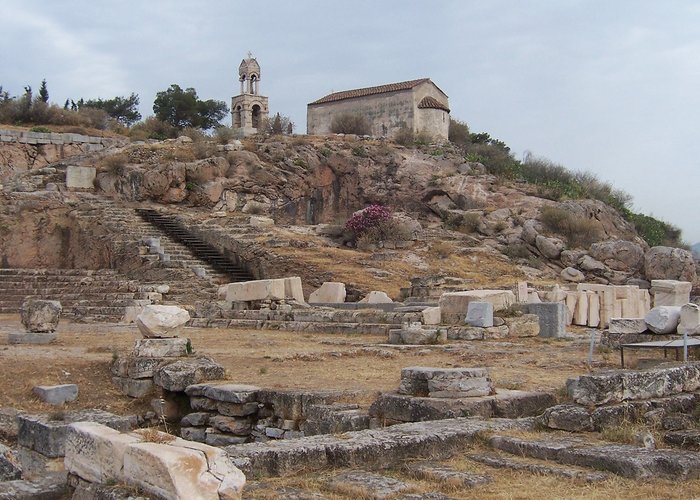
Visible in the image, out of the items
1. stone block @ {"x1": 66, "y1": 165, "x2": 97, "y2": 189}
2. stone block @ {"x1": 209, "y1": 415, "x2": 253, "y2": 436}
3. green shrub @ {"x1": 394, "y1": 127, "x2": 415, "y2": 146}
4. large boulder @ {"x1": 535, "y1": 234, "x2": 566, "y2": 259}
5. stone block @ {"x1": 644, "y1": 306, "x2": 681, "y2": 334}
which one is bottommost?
stone block @ {"x1": 209, "y1": 415, "x2": 253, "y2": 436}

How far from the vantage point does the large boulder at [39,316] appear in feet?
48.5

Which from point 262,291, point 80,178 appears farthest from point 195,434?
point 80,178

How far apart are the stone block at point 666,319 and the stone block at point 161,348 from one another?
6.73 metres

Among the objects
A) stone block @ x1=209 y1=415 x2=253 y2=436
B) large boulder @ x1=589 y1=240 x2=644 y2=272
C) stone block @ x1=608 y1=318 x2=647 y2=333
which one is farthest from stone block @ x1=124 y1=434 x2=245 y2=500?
large boulder @ x1=589 y1=240 x2=644 y2=272

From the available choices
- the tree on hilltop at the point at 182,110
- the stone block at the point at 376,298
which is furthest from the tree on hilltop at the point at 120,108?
the stone block at the point at 376,298

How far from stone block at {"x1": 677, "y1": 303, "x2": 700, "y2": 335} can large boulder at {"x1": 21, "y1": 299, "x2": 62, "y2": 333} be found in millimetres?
11005

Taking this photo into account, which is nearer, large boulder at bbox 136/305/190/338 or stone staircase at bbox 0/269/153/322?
large boulder at bbox 136/305/190/338

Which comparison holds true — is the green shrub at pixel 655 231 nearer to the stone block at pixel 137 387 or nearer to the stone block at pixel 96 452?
the stone block at pixel 137 387

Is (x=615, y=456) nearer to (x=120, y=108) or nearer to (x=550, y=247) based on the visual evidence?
(x=550, y=247)

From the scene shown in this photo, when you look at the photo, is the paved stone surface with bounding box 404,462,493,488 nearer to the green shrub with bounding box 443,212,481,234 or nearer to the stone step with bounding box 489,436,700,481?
the stone step with bounding box 489,436,700,481

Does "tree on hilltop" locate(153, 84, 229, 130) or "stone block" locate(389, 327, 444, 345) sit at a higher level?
"tree on hilltop" locate(153, 84, 229, 130)

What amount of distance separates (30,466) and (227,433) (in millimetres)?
2325

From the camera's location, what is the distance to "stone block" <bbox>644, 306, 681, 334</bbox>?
36.1ft

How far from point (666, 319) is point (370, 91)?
141 feet
